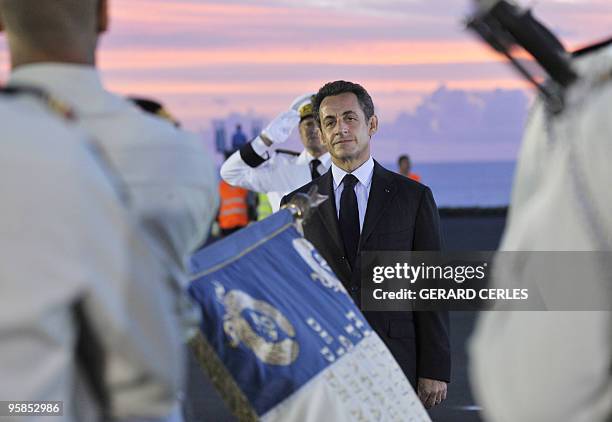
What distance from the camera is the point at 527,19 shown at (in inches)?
82.3

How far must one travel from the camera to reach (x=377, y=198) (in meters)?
5.68

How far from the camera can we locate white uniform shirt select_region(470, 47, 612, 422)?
179 centimetres

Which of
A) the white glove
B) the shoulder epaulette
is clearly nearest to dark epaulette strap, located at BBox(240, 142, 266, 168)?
the white glove

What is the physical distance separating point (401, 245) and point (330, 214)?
379mm

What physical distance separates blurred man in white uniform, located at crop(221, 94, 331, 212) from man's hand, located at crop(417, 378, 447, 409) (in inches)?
122

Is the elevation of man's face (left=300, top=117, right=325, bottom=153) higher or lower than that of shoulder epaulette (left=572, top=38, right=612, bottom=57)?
lower

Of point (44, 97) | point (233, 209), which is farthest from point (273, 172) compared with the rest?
point (233, 209)

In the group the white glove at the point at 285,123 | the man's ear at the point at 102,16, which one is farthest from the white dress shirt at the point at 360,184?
the white glove at the point at 285,123

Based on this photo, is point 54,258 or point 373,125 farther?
point 373,125

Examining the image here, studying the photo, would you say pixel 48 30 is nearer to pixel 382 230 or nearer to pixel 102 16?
pixel 102 16

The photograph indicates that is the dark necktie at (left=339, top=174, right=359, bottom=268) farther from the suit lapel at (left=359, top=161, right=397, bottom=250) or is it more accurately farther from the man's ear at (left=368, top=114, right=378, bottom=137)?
the man's ear at (left=368, top=114, right=378, bottom=137)

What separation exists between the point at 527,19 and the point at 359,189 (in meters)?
3.69

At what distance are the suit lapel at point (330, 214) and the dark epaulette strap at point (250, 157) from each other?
3.66 metres

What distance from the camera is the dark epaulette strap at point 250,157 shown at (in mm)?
9531
